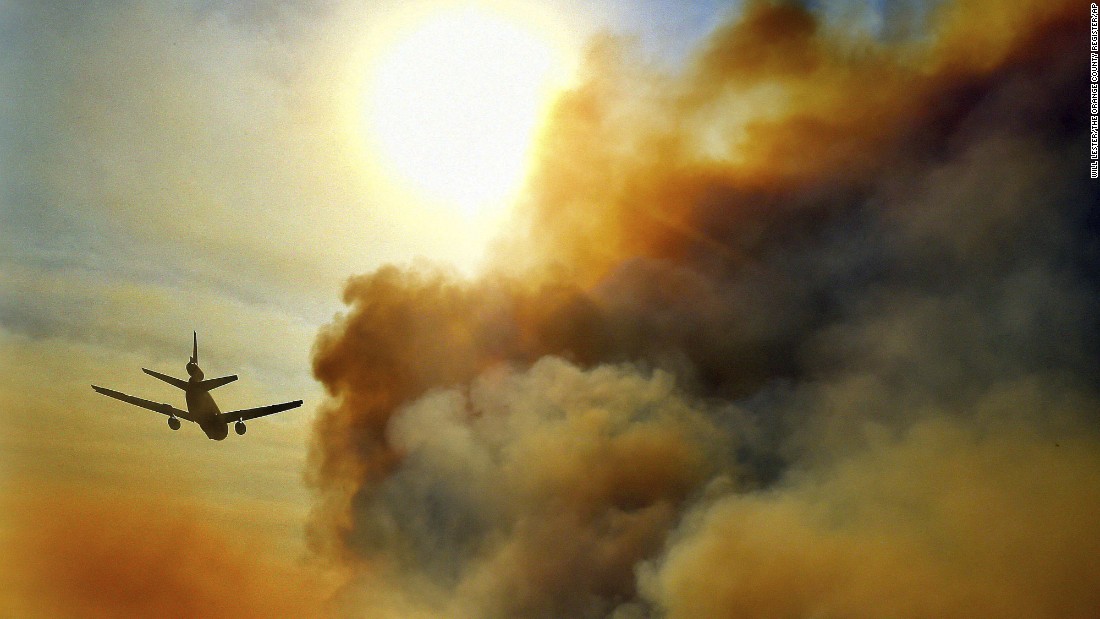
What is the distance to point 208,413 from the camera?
5875 cm

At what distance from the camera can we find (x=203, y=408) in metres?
58.3

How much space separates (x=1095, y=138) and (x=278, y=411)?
54.0 metres

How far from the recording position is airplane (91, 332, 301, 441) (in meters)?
56.0

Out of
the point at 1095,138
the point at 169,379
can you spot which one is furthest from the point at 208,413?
the point at 1095,138

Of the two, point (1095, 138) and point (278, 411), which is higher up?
point (1095, 138)

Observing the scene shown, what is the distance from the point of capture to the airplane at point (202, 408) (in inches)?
2203

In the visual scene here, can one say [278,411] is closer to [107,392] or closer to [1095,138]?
[107,392]

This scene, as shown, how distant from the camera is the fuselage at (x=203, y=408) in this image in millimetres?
57250

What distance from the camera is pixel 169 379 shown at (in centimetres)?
5522

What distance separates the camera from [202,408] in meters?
58.3

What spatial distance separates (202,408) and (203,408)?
0.19ft

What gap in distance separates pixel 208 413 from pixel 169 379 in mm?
4342

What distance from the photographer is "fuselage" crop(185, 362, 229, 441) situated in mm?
57250

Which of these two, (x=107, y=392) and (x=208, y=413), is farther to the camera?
(x=208, y=413)
